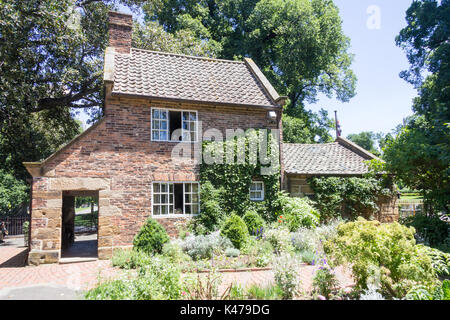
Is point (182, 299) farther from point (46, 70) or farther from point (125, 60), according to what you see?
point (46, 70)

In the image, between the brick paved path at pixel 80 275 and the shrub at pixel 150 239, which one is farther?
the shrub at pixel 150 239

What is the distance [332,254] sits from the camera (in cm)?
688

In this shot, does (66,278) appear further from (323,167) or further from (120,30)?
(323,167)

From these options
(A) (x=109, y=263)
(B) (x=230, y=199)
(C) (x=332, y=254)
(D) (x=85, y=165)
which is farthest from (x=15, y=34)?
(C) (x=332, y=254)

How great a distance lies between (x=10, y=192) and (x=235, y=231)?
26.0 m

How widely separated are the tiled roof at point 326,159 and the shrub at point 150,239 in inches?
306

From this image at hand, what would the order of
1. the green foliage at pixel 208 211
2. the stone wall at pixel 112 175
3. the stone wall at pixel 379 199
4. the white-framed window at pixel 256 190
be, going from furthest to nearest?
the stone wall at pixel 379 199 → the white-framed window at pixel 256 190 → the green foliage at pixel 208 211 → the stone wall at pixel 112 175

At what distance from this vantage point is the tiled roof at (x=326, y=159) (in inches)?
631

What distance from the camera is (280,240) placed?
10.5 metres

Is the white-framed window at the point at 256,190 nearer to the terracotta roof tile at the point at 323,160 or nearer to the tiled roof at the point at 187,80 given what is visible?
the terracotta roof tile at the point at 323,160

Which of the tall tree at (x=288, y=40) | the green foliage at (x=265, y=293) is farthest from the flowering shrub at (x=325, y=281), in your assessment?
the tall tree at (x=288, y=40)
